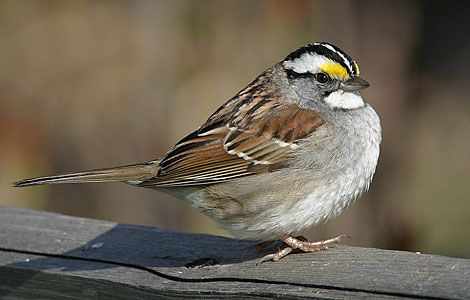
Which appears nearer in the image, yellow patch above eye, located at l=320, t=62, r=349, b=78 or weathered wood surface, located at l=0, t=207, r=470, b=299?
weathered wood surface, located at l=0, t=207, r=470, b=299

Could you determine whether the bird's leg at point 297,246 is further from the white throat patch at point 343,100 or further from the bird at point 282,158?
the white throat patch at point 343,100

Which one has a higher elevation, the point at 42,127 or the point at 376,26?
the point at 376,26

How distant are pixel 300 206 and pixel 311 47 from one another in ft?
2.21

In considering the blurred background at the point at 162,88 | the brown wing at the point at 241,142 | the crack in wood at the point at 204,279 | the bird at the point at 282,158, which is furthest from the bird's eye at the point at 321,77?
the blurred background at the point at 162,88

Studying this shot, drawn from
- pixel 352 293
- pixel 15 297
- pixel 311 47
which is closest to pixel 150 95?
pixel 311 47

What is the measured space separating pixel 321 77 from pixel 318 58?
4.4 inches

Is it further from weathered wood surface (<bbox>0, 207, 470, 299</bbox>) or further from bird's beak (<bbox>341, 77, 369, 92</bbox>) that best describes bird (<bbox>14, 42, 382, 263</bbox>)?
weathered wood surface (<bbox>0, 207, 470, 299</bbox>)

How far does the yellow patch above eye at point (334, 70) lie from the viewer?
3.87 metres

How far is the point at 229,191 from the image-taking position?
367 cm

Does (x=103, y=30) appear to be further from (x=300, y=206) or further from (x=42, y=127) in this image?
(x=300, y=206)

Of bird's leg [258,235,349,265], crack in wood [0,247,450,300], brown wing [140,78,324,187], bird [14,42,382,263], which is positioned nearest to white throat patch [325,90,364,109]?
bird [14,42,382,263]

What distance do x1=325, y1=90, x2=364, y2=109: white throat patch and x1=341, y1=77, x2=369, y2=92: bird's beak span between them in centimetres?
3

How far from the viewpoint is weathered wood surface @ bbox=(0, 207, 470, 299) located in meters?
2.71

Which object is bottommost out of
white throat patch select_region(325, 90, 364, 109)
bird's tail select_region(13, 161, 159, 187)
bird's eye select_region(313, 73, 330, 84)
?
bird's tail select_region(13, 161, 159, 187)
